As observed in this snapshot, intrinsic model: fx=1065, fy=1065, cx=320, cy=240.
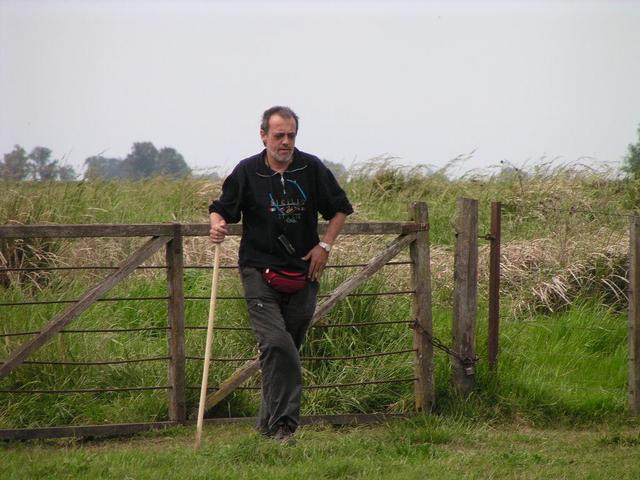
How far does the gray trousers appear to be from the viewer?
676 centimetres

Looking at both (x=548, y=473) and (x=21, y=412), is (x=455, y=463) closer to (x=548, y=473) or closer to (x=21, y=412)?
(x=548, y=473)

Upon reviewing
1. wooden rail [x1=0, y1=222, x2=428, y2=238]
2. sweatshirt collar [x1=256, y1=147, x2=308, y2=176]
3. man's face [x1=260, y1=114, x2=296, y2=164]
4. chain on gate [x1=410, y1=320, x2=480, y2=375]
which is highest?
man's face [x1=260, y1=114, x2=296, y2=164]

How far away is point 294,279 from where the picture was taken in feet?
22.5

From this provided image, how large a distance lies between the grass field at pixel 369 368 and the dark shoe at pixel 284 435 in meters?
0.13

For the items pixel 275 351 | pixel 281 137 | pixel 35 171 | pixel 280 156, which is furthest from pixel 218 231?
pixel 35 171

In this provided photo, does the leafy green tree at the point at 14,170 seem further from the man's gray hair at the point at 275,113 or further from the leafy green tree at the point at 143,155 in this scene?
the leafy green tree at the point at 143,155

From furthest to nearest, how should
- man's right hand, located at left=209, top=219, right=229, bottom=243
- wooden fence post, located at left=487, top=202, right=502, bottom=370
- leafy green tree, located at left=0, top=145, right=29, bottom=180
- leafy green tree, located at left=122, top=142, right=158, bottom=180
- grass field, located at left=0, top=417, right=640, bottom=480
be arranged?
leafy green tree, located at left=122, top=142, right=158, bottom=180 < leafy green tree, located at left=0, top=145, right=29, bottom=180 < wooden fence post, located at left=487, top=202, right=502, bottom=370 < man's right hand, located at left=209, top=219, right=229, bottom=243 < grass field, located at left=0, top=417, right=640, bottom=480

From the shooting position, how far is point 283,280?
682 centimetres

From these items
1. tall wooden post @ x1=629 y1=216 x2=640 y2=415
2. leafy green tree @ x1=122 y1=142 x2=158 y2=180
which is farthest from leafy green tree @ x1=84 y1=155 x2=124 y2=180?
leafy green tree @ x1=122 y1=142 x2=158 y2=180

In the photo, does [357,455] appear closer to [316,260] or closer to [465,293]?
[316,260]

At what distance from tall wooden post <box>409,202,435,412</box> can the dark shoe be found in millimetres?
1799

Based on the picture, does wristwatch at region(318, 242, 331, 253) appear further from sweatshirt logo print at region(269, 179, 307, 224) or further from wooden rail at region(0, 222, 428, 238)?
wooden rail at region(0, 222, 428, 238)

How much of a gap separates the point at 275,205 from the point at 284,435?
4.81 feet

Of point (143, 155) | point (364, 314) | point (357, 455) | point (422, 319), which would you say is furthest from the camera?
point (143, 155)
